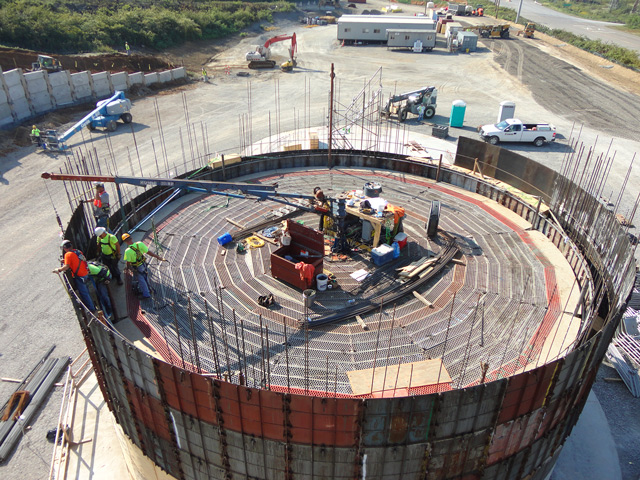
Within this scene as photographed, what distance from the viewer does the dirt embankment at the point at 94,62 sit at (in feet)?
177

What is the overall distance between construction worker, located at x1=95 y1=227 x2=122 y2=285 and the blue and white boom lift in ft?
98.3

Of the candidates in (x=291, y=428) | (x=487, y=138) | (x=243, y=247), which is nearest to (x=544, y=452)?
(x=291, y=428)

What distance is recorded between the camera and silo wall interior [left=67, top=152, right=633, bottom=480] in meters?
12.0

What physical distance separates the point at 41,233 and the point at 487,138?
1511 inches

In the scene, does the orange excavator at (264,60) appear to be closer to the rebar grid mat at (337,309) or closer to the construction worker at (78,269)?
the rebar grid mat at (337,309)

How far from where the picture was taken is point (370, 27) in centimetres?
8425

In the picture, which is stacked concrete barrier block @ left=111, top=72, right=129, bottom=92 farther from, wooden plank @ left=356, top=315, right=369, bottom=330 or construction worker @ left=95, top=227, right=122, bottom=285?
wooden plank @ left=356, top=315, right=369, bottom=330

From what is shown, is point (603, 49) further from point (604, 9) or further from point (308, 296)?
point (308, 296)

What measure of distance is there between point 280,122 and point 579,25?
9890cm

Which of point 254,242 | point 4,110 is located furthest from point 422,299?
point 4,110

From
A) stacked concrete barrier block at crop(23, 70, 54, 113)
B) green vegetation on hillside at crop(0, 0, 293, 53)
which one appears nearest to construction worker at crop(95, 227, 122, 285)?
stacked concrete barrier block at crop(23, 70, 54, 113)

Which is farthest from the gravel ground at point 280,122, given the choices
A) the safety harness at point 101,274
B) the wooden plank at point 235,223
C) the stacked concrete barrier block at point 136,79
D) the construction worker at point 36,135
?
the wooden plank at point 235,223

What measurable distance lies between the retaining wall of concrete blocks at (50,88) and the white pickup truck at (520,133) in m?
41.1

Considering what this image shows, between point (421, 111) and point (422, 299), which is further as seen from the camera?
point (421, 111)
